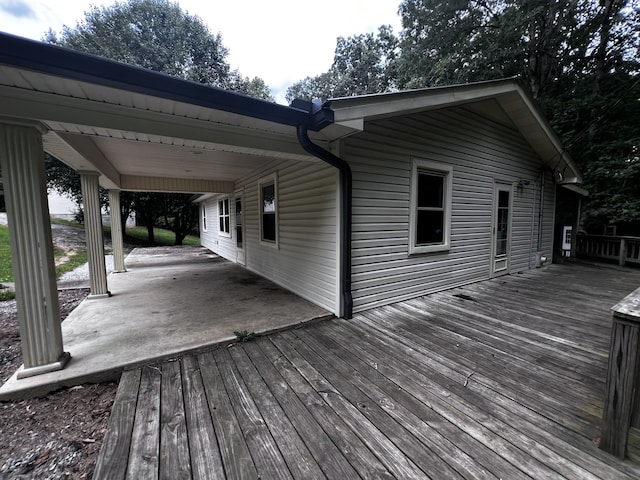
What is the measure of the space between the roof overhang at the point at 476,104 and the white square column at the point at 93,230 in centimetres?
404

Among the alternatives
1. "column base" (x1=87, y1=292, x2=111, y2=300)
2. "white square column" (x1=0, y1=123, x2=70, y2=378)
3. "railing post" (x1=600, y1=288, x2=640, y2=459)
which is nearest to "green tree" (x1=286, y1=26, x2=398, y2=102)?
"column base" (x1=87, y1=292, x2=111, y2=300)

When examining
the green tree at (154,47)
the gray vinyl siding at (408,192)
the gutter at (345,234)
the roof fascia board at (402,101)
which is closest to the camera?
the roof fascia board at (402,101)

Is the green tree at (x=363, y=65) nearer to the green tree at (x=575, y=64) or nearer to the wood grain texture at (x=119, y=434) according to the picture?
the green tree at (x=575, y=64)

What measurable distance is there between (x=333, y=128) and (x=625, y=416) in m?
3.00

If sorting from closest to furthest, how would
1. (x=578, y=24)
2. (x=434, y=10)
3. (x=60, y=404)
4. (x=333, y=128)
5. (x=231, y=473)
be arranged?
(x=231, y=473)
(x=60, y=404)
(x=333, y=128)
(x=578, y=24)
(x=434, y=10)

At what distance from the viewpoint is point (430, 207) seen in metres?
4.52

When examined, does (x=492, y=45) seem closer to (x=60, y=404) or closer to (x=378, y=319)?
(x=378, y=319)

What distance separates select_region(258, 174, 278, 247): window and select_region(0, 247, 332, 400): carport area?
38.2 inches

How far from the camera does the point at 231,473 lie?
1375mm

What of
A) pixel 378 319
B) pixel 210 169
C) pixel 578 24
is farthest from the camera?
pixel 578 24

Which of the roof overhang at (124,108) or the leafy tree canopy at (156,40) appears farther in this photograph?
the leafy tree canopy at (156,40)

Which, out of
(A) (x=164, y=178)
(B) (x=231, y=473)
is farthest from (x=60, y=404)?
(A) (x=164, y=178)

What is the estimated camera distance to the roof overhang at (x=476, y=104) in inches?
108

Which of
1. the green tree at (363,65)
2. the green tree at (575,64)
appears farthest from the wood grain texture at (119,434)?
the green tree at (363,65)
